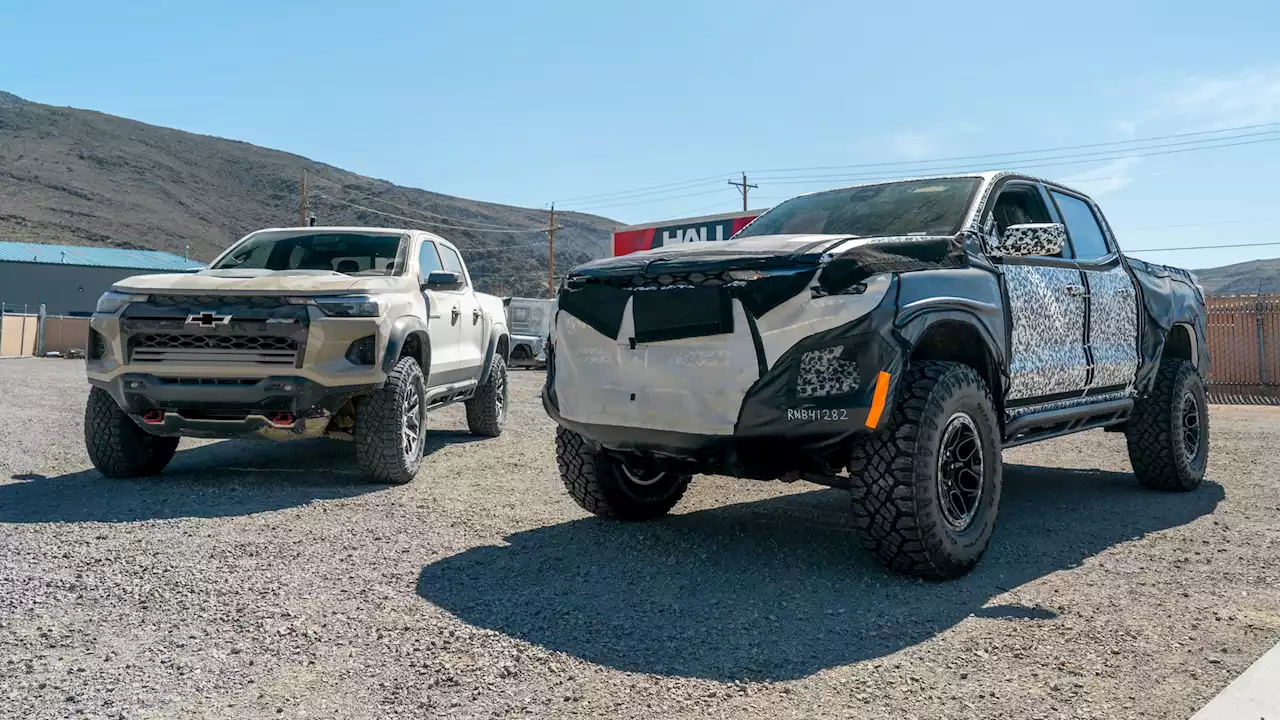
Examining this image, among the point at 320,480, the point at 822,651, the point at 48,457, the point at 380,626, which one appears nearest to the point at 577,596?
the point at 380,626

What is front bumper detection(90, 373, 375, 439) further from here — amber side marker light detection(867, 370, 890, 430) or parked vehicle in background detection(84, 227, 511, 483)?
amber side marker light detection(867, 370, 890, 430)

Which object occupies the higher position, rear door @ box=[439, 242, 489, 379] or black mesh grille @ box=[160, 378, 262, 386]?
rear door @ box=[439, 242, 489, 379]

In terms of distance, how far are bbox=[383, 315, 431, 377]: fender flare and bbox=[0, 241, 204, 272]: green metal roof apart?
6699 centimetres

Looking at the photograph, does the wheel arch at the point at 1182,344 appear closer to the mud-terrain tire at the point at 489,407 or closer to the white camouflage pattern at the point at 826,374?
the white camouflage pattern at the point at 826,374

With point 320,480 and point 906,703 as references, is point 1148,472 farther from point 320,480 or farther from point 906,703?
point 320,480

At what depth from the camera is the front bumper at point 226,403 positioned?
5.85 meters

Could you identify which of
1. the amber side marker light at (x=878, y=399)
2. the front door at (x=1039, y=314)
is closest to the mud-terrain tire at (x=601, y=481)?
the amber side marker light at (x=878, y=399)

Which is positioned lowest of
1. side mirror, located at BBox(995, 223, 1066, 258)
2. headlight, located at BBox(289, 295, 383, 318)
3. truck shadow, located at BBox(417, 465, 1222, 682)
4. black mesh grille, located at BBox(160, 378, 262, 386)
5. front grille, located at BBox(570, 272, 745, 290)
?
truck shadow, located at BBox(417, 465, 1222, 682)

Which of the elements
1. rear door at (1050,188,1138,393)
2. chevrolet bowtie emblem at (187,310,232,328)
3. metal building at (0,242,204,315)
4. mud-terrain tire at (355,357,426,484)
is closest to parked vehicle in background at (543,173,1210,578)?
rear door at (1050,188,1138,393)

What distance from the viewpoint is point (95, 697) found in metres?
2.71

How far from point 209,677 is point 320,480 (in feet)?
12.5

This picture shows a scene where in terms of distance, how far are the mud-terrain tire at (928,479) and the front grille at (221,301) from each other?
155 inches

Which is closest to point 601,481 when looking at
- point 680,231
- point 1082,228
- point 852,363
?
point 852,363

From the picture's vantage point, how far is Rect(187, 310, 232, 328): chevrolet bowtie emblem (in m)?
5.89
